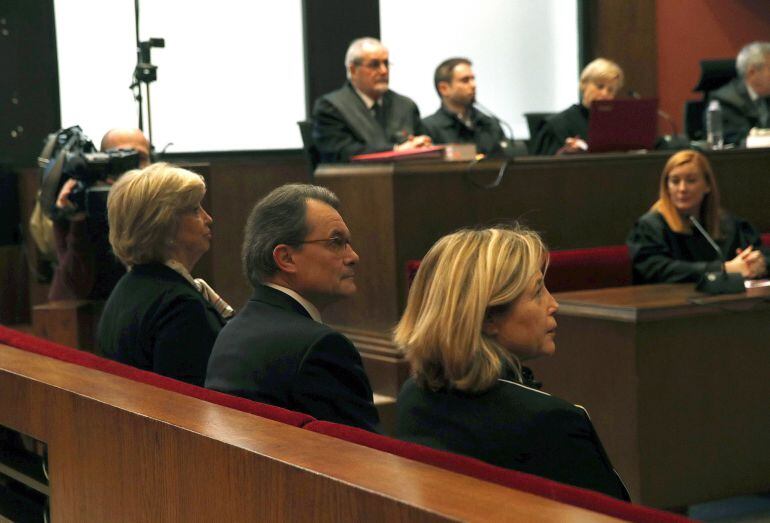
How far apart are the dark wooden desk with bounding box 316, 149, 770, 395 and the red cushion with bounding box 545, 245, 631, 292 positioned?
279 millimetres

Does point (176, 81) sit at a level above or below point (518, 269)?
above

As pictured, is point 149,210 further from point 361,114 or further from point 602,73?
point 602,73

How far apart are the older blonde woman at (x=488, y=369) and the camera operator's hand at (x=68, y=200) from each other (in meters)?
2.46

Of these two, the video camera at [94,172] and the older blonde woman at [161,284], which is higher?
the video camera at [94,172]

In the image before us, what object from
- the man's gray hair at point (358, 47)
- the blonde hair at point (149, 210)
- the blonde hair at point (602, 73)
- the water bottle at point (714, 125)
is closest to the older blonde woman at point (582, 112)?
the blonde hair at point (602, 73)

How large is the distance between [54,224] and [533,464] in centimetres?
290

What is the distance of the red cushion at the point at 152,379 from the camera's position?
1623mm

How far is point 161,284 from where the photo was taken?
282 cm

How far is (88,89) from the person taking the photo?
657cm

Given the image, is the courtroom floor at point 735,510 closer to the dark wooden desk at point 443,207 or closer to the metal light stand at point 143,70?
the dark wooden desk at point 443,207

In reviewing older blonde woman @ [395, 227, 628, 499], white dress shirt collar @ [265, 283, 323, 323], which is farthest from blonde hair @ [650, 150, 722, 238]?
older blonde woman @ [395, 227, 628, 499]

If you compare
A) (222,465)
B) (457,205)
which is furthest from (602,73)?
(222,465)

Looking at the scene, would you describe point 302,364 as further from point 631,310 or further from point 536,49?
point 536,49

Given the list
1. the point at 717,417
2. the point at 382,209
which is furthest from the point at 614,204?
the point at 717,417
